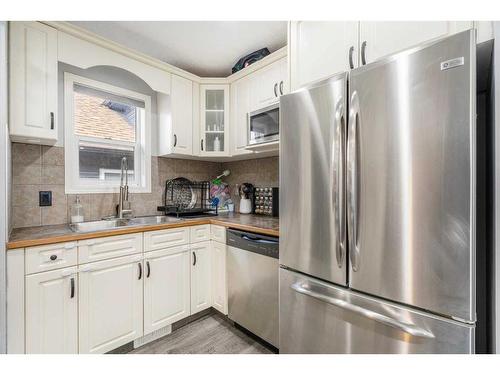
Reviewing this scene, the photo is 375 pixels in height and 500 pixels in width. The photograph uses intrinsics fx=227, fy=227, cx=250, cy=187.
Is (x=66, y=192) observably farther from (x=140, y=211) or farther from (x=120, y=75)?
(x=120, y=75)

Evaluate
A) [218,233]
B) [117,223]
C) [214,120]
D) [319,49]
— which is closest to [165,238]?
[218,233]

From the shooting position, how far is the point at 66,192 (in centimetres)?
185

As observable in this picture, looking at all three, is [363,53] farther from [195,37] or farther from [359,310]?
[195,37]

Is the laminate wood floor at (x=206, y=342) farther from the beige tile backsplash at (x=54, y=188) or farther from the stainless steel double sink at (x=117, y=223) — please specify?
the beige tile backsplash at (x=54, y=188)

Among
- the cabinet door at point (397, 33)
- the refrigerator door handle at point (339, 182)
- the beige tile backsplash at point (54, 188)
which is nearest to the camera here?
the cabinet door at point (397, 33)

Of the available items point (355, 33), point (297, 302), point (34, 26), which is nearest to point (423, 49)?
point (355, 33)

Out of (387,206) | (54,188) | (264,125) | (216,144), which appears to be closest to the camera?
(387,206)

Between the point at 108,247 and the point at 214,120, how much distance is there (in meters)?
1.58

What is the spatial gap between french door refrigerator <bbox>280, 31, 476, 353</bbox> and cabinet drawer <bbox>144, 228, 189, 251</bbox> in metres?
1.00

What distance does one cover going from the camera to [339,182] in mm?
1057

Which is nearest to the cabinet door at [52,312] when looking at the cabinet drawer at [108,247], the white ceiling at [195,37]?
the cabinet drawer at [108,247]

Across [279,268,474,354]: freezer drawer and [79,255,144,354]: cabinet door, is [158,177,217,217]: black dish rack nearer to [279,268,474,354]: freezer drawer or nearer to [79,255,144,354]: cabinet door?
[79,255,144,354]: cabinet door

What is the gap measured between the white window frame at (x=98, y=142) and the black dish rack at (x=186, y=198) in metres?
0.23

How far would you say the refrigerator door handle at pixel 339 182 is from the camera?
105 centimetres
